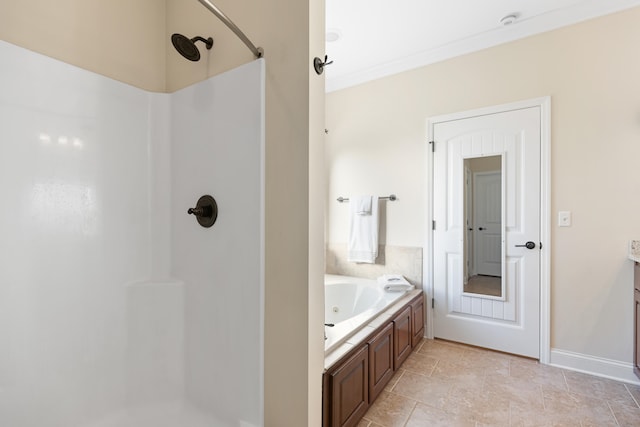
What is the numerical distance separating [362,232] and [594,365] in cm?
202

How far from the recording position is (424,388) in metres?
1.92

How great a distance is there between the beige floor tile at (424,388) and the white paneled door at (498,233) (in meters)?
0.75

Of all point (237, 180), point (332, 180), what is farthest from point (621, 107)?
point (237, 180)

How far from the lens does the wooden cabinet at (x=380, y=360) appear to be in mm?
1730

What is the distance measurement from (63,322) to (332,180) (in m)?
Result: 2.62

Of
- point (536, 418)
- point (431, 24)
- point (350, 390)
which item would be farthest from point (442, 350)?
point (431, 24)

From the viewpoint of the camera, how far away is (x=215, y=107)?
133cm

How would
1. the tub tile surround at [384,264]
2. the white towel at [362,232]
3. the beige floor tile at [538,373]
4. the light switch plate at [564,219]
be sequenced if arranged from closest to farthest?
the beige floor tile at [538,373]
the light switch plate at [564,219]
the tub tile surround at [384,264]
the white towel at [362,232]

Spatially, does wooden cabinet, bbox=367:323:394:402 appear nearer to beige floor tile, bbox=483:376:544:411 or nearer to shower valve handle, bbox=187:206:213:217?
beige floor tile, bbox=483:376:544:411

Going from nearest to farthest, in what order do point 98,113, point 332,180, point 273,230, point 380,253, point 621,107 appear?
point 273,230 → point 98,113 → point 621,107 → point 380,253 → point 332,180

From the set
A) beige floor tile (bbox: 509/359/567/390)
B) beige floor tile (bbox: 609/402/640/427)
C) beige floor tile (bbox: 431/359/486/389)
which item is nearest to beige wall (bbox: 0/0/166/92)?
beige floor tile (bbox: 431/359/486/389)

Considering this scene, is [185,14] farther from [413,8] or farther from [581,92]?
[581,92]

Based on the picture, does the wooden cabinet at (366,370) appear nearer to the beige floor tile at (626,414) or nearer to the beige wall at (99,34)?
Result: the beige floor tile at (626,414)

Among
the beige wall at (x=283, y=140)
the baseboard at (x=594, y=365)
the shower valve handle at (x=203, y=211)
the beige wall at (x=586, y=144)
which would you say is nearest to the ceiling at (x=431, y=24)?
the beige wall at (x=586, y=144)
